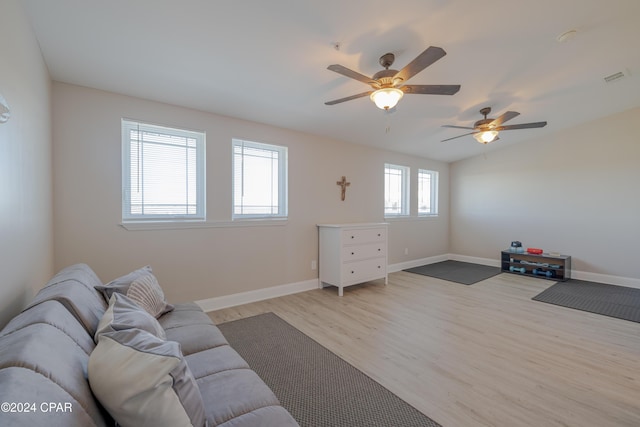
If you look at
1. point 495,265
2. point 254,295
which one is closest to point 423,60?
point 254,295

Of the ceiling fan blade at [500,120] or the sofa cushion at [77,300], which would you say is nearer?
the sofa cushion at [77,300]

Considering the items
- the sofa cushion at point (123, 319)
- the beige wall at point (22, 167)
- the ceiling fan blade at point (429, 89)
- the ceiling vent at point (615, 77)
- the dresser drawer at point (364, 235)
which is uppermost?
the ceiling vent at point (615, 77)

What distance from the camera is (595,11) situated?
222cm

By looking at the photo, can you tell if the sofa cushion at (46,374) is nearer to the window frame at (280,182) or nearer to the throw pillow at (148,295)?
the throw pillow at (148,295)

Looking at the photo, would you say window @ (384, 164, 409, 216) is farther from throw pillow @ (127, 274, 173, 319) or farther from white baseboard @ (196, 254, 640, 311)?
throw pillow @ (127, 274, 173, 319)

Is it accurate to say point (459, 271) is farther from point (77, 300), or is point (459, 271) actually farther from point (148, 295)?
point (77, 300)

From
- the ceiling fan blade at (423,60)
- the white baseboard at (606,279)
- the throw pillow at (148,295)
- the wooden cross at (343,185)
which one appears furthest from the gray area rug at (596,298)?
the throw pillow at (148,295)

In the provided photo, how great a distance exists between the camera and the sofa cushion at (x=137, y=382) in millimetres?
788

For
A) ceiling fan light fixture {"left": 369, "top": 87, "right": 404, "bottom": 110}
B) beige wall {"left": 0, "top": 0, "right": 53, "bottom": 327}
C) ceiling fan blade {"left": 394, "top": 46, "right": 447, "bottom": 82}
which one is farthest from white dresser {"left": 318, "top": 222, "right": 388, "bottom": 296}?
beige wall {"left": 0, "top": 0, "right": 53, "bottom": 327}

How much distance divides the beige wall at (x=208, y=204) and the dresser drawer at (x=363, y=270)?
1.87 ft

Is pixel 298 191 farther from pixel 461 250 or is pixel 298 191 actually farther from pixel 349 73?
pixel 461 250

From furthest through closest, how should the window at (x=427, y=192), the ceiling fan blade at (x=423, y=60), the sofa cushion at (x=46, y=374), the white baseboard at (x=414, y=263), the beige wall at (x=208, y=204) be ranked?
the window at (x=427, y=192) → the white baseboard at (x=414, y=263) → the beige wall at (x=208, y=204) → the ceiling fan blade at (x=423, y=60) → the sofa cushion at (x=46, y=374)

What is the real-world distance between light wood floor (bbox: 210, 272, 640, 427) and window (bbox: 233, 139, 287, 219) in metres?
1.26

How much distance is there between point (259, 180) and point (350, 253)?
1668mm
